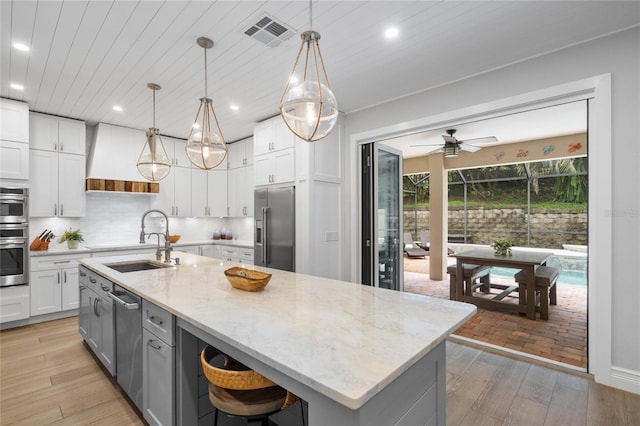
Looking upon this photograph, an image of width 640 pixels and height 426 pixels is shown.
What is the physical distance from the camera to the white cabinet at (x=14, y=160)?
3.76 meters

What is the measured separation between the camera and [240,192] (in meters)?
5.78

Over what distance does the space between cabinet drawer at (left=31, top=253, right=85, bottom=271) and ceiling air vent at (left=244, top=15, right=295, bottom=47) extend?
375cm

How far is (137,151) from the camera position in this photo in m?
5.11

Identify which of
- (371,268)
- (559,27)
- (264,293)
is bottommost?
(371,268)

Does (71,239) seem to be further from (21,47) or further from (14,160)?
(21,47)

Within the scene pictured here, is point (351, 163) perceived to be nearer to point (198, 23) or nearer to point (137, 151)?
→ point (198, 23)

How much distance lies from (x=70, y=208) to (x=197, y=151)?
3.10m

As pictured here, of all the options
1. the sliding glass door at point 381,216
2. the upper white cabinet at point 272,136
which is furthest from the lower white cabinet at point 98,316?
the sliding glass door at point 381,216

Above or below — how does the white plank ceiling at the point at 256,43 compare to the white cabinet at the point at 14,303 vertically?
above

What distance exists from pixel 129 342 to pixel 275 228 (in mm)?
2393

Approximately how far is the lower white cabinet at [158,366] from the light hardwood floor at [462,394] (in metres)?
0.36

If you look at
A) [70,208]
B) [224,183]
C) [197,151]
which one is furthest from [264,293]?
[224,183]

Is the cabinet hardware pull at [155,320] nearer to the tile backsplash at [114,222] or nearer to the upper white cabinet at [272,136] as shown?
the upper white cabinet at [272,136]

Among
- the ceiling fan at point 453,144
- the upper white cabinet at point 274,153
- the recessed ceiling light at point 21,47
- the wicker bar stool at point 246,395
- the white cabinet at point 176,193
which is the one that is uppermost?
the recessed ceiling light at point 21,47
